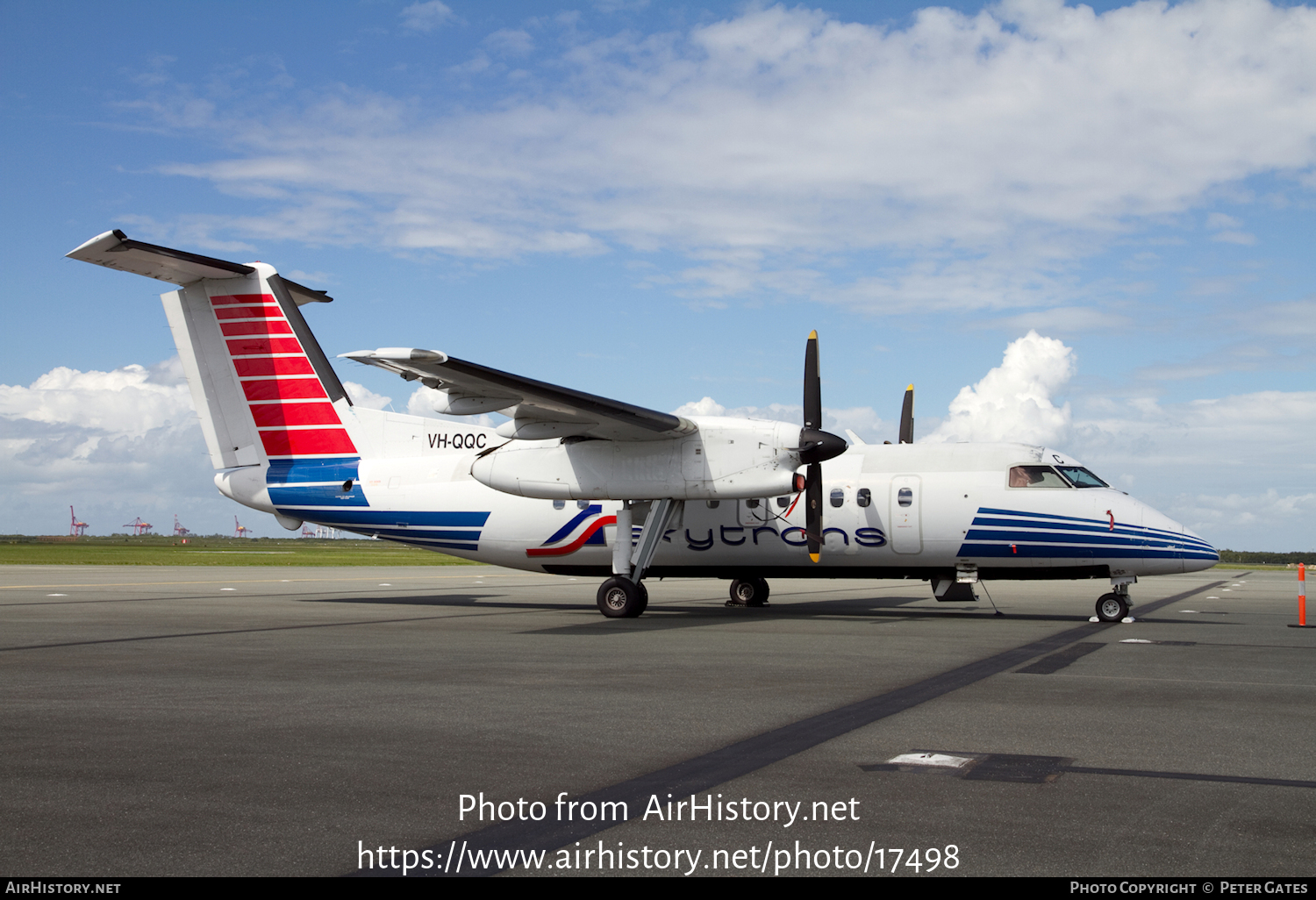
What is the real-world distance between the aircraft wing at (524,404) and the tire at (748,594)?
5608mm

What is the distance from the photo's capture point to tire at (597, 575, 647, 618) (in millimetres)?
18953

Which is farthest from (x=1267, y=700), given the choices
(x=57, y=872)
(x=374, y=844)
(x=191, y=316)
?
(x=191, y=316)

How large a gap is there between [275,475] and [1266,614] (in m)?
21.7

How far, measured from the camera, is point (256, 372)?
832 inches

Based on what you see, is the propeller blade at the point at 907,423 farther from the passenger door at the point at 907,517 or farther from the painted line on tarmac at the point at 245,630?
the painted line on tarmac at the point at 245,630

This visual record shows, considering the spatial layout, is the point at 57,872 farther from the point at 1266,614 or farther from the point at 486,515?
the point at 1266,614

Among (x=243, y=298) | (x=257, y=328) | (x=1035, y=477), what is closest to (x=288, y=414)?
(x=257, y=328)

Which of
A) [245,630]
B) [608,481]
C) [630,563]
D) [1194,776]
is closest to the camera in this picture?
[1194,776]

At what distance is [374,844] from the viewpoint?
465 centimetres

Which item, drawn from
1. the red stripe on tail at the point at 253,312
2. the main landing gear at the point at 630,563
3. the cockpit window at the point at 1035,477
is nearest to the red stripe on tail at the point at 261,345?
the red stripe on tail at the point at 253,312

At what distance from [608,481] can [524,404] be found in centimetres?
226

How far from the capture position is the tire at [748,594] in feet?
73.7

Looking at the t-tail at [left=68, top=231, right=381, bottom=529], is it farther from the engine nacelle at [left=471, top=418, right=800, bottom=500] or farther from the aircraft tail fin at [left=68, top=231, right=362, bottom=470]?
the engine nacelle at [left=471, top=418, right=800, bottom=500]

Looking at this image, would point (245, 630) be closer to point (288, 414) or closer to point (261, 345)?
point (288, 414)
